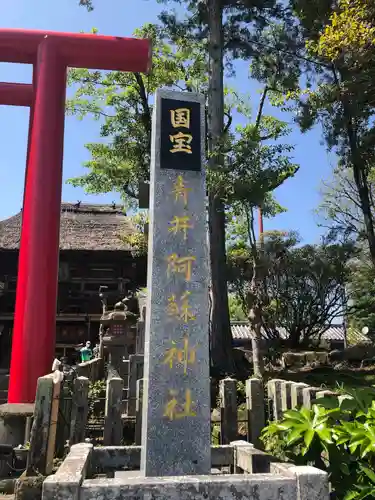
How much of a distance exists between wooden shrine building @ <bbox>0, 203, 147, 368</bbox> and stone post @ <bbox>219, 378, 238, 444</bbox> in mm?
10412

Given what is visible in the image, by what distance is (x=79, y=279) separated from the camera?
1662 centimetres

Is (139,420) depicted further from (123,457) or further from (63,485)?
(63,485)

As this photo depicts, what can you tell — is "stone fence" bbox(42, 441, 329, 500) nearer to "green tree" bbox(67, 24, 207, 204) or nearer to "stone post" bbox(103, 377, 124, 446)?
"stone post" bbox(103, 377, 124, 446)

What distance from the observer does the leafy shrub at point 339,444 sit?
2.94 meters

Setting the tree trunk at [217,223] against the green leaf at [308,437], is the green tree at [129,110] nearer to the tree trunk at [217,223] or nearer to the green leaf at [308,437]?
the tree trunk at [217,223]

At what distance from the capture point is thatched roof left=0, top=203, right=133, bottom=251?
54.2 feet

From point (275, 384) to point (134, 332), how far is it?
15.5ft

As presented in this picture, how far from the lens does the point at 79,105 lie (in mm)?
15555

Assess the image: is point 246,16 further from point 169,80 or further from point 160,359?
point 160,359

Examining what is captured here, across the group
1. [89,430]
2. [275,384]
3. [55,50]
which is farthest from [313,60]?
[89,430]

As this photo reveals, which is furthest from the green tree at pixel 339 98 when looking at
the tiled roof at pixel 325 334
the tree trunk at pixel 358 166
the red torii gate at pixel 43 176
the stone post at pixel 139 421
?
the tiled roof at pixel 325 334

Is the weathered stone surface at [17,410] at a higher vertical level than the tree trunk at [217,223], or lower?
lower

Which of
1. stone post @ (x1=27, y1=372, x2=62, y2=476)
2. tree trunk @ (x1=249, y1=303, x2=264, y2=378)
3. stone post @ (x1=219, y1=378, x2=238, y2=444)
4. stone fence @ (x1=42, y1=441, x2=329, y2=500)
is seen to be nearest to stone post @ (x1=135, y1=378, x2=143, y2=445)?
stone post @ (x1=219, y1=378, x2=238, y2=444)

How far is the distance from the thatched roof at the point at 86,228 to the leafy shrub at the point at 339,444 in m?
13.5
